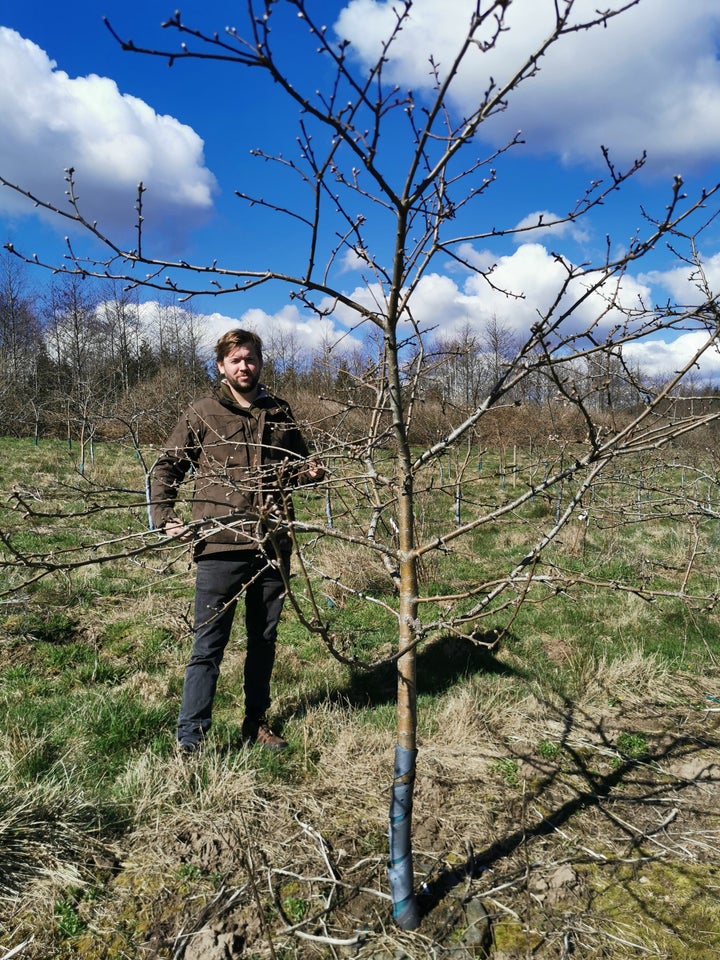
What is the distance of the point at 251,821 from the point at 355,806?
490mm

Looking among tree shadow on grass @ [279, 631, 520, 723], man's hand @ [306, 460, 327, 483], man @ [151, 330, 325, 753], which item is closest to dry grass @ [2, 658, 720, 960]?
man @ [151, 330, 325, 753]

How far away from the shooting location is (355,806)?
280cm

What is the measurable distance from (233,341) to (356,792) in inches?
92.9

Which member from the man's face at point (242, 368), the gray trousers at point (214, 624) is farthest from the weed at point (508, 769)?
the man's face at point (242, 368)

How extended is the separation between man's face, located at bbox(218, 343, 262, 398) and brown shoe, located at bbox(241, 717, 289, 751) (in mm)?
1820

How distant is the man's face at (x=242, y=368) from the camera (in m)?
3.15

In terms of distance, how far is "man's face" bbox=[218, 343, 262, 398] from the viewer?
315 centimetres

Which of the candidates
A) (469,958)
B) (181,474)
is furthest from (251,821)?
(181,474)

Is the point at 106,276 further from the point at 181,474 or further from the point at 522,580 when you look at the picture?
the point at 181,474

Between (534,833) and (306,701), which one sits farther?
(306,701)

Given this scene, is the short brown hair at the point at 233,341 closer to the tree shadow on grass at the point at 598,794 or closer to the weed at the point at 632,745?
the tree shadow on grass at the point at 598,794

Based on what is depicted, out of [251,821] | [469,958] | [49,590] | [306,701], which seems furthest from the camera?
[49,590]

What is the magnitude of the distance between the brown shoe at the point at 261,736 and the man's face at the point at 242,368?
1.82 metres

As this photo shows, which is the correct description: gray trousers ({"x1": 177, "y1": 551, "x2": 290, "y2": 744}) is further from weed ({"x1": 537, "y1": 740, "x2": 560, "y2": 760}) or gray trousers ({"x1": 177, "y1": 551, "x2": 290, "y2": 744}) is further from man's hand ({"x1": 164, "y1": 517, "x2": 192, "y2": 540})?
weed ({"x1": 537, "y1": 740, "x2": 560, "y2": 760})
